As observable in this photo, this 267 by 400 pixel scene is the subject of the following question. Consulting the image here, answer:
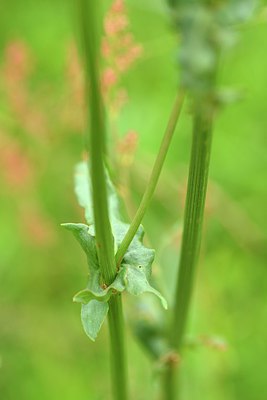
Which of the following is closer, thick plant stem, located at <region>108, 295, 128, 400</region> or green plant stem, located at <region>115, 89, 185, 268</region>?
green plant stem, located at <region>115, 89, 185, 268</region>

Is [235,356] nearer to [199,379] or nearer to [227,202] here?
Result: [199,379]

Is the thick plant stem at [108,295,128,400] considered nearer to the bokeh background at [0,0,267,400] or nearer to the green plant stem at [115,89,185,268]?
the green plant stem at [115,89,185,268]

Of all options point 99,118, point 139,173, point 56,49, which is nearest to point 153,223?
point 139,173

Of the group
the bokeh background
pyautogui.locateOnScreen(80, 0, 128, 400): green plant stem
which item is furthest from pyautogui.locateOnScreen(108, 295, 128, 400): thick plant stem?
the bokeh background

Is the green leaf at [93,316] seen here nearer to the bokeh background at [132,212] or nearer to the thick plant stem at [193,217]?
the thick plant stem at [193,217]

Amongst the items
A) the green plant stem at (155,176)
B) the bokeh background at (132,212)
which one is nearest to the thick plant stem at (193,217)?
the green plant stem at (155,176)

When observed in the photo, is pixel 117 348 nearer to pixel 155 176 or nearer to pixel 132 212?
pixel 155 176

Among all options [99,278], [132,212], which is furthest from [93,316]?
[132,212]
